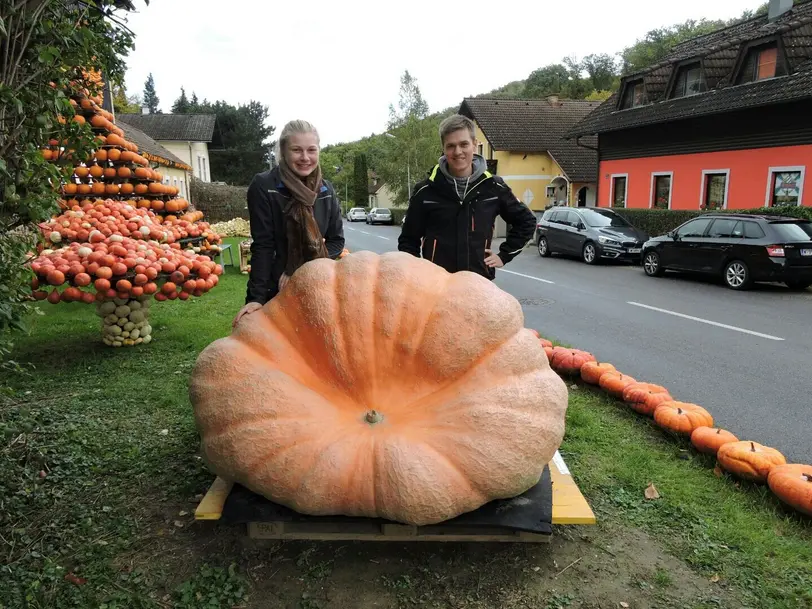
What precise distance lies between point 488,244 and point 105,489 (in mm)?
2687

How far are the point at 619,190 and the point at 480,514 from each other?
24.2 metres

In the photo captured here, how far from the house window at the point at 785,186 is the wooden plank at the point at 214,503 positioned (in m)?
18.5

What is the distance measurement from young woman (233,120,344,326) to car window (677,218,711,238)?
1200cm

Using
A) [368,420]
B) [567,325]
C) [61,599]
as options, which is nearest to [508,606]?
[368,420]

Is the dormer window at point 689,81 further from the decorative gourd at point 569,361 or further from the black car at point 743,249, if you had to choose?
the decorative gourd at point 569,361

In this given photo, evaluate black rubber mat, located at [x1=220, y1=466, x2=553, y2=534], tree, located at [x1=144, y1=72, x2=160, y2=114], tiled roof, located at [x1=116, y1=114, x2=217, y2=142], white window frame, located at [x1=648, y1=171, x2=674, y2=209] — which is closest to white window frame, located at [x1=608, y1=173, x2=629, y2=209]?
white window frame, located at [x1=648, y1=171, x2=674, y2=209]

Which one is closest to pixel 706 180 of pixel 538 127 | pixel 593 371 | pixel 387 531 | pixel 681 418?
pixel 538 127

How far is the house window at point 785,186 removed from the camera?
16656 mm

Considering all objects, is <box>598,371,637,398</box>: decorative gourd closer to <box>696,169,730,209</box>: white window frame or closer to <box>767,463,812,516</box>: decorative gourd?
<box>767,463,812,516</box>: decorative gourd

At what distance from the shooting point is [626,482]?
342cm

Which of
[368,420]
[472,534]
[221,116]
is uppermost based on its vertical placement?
[221,116]

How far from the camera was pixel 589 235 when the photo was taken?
16.7m

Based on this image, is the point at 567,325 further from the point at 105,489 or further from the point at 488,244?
the point at 105,489

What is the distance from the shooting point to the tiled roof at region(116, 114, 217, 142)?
40469 millimetres
